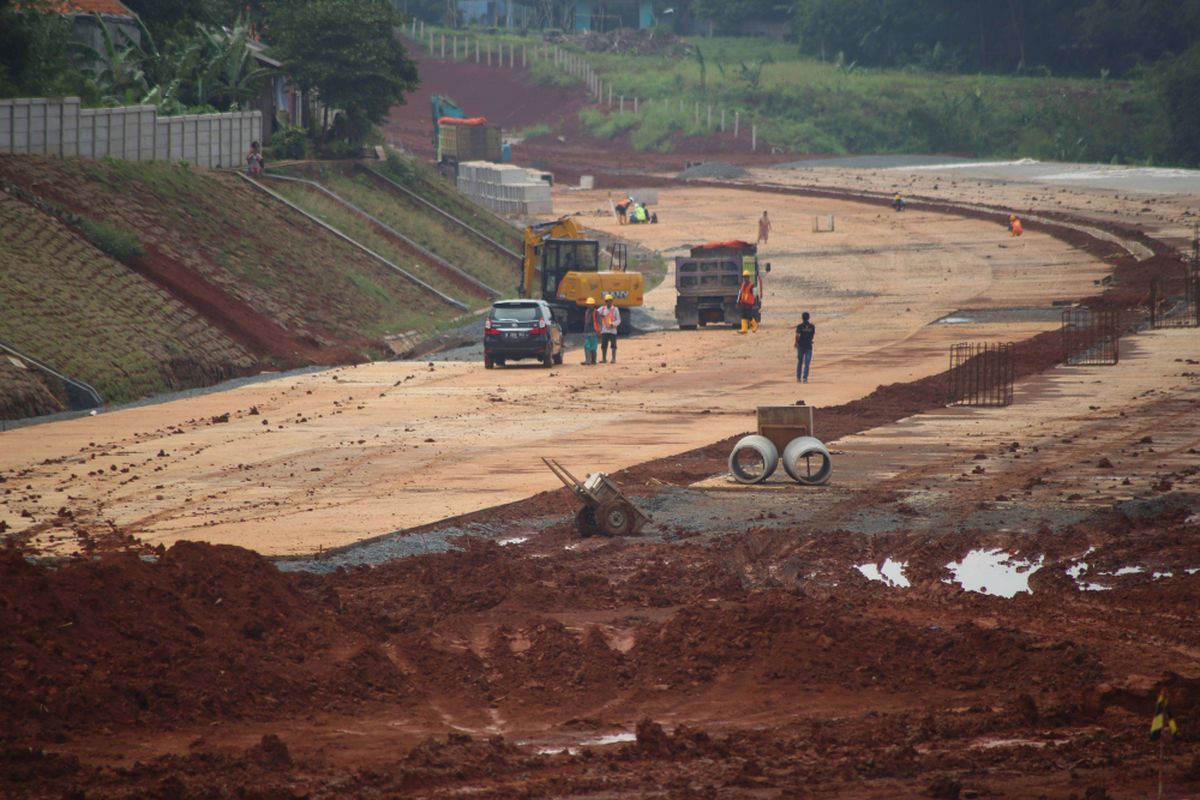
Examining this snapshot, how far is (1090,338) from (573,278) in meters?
15.5

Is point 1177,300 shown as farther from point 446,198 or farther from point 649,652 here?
point 649,652

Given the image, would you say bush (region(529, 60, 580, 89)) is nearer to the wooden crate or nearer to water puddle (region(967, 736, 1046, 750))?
the wooden crate

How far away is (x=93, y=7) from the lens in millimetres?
59375

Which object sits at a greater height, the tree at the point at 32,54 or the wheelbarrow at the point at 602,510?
the tree at the point at 32,54

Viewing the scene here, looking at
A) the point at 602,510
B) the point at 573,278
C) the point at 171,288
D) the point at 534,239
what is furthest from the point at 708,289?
the point at 602,510

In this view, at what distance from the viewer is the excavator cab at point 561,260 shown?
51000mm

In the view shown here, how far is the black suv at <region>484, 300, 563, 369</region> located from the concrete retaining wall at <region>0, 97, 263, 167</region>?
610 inches

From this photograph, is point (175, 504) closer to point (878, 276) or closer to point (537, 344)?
point (537, 344)

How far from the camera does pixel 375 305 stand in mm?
52406

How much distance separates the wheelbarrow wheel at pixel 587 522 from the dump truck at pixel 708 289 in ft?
107

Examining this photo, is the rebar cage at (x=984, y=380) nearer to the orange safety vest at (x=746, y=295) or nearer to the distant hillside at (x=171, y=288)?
the orange safety vest at (x=746, y=295)

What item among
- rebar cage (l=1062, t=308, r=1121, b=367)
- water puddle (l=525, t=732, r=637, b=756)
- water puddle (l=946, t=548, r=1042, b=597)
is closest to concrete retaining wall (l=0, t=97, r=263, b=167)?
rebar cage (l=1062, t=308, r=1121, b=367)

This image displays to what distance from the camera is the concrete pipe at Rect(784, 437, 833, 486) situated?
2427 centimetres

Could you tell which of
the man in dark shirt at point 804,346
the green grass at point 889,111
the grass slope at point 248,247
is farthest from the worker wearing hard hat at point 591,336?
the green grass at point 889,111
